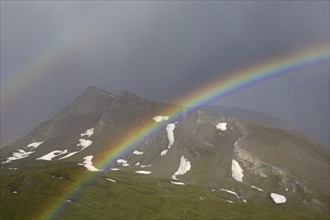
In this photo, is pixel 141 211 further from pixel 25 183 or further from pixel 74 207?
pixel 25 183

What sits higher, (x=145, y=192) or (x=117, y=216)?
(x=145, y=192)

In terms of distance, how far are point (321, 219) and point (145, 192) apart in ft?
247

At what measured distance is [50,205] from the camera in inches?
6560

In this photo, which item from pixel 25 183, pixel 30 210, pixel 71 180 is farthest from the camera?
pixel 71 180

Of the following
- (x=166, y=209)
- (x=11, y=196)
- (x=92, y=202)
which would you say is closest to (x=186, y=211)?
(x=166, y=209)

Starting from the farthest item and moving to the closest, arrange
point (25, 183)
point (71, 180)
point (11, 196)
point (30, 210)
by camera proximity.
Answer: point (71, 180), point (25, 183), point (11, 196), point (30, 210)

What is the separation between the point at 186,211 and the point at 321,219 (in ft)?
185

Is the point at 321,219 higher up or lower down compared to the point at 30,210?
higher up

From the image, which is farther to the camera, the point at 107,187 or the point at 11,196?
the point at 107,187

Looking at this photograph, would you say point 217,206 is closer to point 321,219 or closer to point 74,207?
point 321,219

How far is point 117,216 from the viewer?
16488 cm

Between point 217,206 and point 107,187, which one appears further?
point 107,187

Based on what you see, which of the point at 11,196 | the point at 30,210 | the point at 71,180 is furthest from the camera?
the point at 71,180

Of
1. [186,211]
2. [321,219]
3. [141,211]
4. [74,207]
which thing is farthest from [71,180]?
[321,219]
